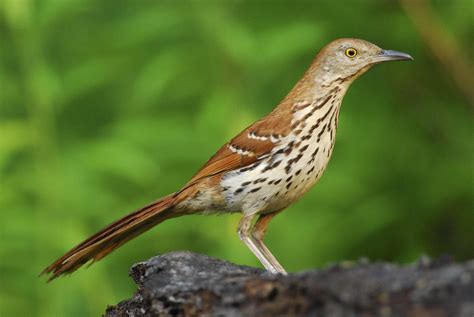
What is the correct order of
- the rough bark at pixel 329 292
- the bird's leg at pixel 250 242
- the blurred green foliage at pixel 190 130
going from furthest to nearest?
the blurred green foliage at pixel 190 130, the bird's leg at pixel 250 242, the rough bark at pixel 329 292

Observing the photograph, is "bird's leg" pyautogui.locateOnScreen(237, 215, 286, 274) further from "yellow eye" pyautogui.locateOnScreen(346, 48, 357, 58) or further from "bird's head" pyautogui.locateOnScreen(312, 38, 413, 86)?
"yellow eye" pyautogui.locateOnScreen(346, 48, 357, 58)

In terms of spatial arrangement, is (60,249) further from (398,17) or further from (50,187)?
(398,17)

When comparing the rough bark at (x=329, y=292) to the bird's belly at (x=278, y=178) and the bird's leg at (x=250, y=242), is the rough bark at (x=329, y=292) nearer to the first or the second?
the bird's belly at (x=278, y=178)

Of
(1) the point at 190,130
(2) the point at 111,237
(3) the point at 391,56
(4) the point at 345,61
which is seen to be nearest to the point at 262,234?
(2) the point at 111,237

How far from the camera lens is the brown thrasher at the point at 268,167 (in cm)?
523

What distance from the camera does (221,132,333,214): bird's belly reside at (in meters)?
5.22

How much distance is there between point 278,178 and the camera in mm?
5254

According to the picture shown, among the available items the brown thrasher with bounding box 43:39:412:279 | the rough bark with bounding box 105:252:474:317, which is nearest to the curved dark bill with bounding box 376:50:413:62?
the brown thrasher with bounding box 43:39:412:279

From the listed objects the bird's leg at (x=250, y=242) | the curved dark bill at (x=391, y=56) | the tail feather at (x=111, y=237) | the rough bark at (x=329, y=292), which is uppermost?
the tail feather at (x=111, y=237)

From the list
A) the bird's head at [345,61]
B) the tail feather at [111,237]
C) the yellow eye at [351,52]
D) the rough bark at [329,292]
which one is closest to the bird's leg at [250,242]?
the tail feather at [111,237]

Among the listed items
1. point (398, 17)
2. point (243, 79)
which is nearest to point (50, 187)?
point (243, 79)

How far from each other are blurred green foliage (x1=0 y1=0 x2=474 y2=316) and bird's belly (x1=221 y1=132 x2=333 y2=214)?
1.05 metres

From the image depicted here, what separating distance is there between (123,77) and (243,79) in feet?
2.90

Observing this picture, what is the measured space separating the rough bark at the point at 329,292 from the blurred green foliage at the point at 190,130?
2670 millimetres
